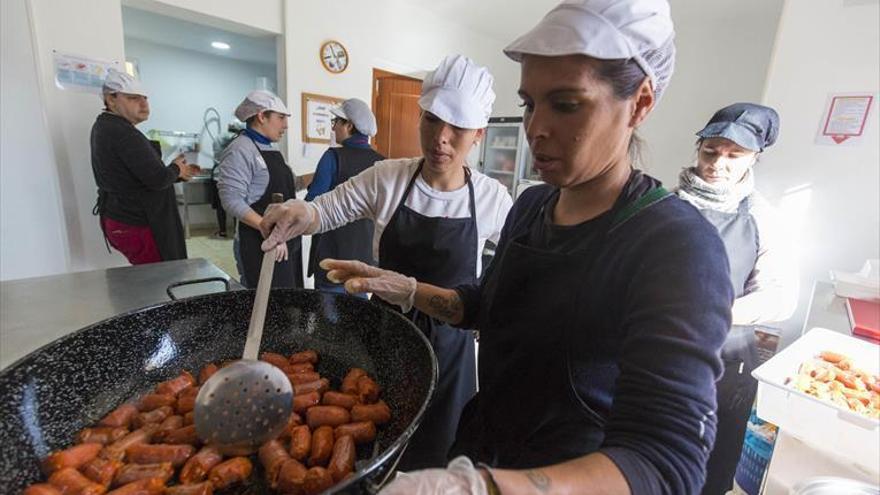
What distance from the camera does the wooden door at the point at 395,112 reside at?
136 inches

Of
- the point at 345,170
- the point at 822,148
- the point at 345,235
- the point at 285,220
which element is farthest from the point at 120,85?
the point at 822,148

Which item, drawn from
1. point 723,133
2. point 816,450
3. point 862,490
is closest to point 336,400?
point 862,490

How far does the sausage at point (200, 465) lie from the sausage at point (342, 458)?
20 cm

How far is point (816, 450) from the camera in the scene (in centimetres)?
103

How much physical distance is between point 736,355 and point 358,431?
1.25m

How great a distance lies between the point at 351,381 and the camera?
91cm

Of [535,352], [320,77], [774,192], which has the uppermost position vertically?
[320,77]

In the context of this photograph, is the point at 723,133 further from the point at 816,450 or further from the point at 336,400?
the point at 336,400

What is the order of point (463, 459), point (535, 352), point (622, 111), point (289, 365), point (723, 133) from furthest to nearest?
point (723, 133) < point (289, 365) < point (535, 352) < point (622, 111) < point (463, 459)

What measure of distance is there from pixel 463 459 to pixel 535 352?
0.89 feet

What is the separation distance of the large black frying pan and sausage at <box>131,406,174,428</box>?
101 mm

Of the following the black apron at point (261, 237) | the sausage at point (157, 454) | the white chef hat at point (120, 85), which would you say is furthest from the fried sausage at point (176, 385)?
the white chef hat at point (120, 85)

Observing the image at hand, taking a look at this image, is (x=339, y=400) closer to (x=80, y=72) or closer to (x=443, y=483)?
(x=443, y=483)

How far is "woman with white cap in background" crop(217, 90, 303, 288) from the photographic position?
6.15 ft
